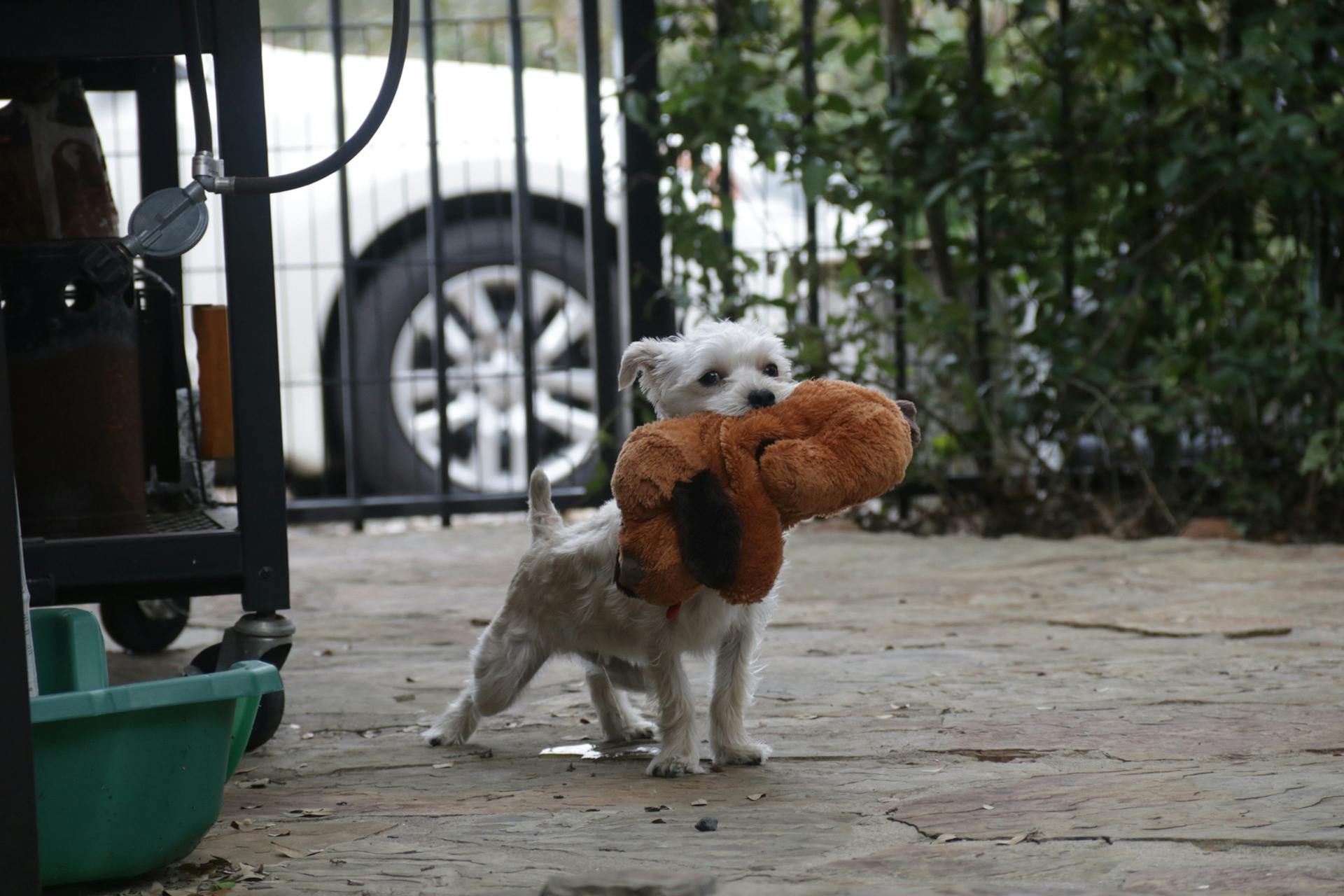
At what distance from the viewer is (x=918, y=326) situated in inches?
231

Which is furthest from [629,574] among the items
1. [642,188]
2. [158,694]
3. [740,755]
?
[642,188]

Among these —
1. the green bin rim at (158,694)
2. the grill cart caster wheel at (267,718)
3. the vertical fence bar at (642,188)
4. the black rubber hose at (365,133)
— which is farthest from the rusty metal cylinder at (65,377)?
the vertical fence bar at (642,188)

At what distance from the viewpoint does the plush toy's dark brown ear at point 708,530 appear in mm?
2502

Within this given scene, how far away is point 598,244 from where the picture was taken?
6.53 m

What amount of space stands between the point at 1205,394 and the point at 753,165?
6.45ft

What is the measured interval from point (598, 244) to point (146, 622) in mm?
3013

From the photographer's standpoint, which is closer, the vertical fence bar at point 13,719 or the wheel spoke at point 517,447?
the vertical fence bar at point 13,719

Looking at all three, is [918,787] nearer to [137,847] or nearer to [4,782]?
[137,847]

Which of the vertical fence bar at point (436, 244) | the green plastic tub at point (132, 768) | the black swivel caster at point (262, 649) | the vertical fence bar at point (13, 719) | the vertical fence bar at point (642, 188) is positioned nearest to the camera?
the vertical fence bar at point (13, 719)

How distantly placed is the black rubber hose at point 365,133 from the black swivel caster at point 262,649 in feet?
2.95

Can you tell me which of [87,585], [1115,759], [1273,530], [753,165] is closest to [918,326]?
[753,165]

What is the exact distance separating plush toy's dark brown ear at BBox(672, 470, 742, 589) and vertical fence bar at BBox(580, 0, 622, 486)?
3.76m

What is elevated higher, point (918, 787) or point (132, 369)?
point (132, 369)

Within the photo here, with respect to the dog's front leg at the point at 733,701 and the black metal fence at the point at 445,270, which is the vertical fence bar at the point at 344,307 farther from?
the dog's front leg at the point at 733,701
